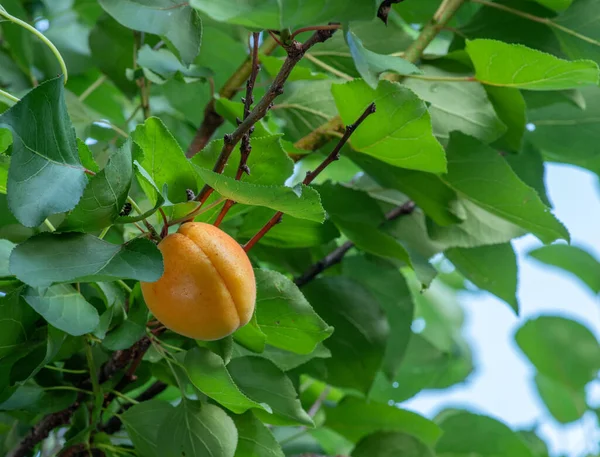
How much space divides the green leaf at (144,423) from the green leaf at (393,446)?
0.63ft

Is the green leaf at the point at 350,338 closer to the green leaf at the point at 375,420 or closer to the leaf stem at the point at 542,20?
the green leaf at the point at 375,420

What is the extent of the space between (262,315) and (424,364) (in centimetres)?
39

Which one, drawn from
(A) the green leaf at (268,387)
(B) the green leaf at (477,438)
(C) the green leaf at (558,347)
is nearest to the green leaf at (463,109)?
(A) the green leaf at (268,387)

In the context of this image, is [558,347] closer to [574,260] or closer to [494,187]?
[574,260]

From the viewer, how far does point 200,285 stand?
37cm

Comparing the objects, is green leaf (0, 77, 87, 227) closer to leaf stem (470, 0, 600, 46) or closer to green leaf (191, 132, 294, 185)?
green leaf (191, 132, 294, 185)

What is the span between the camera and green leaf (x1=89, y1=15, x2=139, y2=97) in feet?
2.10

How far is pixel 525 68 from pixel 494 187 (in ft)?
0.27

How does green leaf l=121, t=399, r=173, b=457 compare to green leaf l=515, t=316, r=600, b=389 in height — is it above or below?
above

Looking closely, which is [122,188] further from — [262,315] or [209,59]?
[209,59]

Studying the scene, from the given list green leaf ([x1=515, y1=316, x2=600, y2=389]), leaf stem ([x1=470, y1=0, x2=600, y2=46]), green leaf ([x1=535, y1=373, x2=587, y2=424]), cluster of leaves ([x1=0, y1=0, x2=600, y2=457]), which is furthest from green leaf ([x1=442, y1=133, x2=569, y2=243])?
green leaf ([x1=535, y1=373, x2=587, y2=424])

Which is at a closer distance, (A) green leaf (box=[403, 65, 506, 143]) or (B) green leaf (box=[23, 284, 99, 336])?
(B) green leaf (box=[23, 284, 99, 336])

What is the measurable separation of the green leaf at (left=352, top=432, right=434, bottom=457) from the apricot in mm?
271

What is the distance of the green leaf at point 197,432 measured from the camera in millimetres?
433
